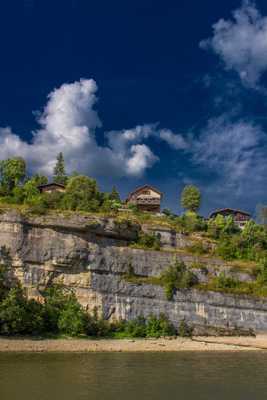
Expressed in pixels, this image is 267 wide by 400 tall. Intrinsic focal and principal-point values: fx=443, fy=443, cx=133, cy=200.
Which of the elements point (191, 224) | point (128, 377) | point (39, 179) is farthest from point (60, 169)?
point (128, 377)

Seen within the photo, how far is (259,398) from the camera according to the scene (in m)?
24.7

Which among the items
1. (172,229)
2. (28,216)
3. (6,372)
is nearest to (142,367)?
(6,372)

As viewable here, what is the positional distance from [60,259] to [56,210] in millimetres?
7715

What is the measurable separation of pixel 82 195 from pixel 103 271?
15.9 m

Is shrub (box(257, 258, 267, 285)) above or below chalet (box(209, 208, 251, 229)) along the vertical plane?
below

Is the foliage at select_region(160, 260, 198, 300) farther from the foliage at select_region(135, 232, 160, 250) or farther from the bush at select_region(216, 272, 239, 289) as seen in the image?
the foliage at select_region(135, 232, 160, 250)

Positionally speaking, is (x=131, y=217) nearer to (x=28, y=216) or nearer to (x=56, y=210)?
(x=56, y=210)

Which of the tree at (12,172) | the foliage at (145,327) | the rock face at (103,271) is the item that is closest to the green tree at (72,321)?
the rock face at (103,271)

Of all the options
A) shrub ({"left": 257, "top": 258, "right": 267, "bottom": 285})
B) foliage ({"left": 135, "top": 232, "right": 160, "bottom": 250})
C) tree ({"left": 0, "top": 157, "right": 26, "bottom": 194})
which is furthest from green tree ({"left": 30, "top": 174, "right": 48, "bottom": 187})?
shrub ({"left": 257, "top": 258, "right": 267, "bottom": 285})

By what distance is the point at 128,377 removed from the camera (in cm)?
2920

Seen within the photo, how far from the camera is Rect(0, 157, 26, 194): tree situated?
245 ft

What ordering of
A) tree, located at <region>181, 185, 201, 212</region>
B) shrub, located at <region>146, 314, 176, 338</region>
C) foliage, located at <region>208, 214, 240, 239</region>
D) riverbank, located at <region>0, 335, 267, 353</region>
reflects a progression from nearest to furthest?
1. riverbank, located at <region>0, 335, 267, 353</region>
2. shrub, located at <region>146, 314, 176, 338</region>
3. foliage, located at <region>208, 214, 240, 239</region>
4. tree, located at <region>181, 185, 201, 212</region>

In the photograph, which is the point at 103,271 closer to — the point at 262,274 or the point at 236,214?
the point at 262,274

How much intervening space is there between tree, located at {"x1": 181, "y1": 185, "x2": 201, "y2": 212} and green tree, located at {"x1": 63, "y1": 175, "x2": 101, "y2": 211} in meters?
21.4
